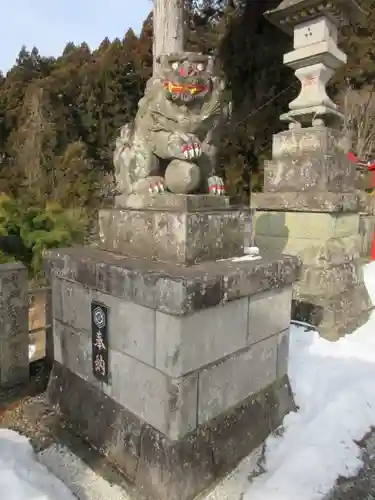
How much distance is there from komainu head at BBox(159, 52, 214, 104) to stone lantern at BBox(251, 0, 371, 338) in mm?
2213

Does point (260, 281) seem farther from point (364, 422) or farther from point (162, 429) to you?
point (364, 422)

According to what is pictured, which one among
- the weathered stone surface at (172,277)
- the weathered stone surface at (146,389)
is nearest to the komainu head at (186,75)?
the weathered stone surface at (172,277)

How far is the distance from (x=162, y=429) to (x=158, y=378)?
0.89ft

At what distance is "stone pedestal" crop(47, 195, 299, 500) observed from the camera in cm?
198

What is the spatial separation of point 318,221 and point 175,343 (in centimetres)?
280

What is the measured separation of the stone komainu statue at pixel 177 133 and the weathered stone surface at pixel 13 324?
1081mm

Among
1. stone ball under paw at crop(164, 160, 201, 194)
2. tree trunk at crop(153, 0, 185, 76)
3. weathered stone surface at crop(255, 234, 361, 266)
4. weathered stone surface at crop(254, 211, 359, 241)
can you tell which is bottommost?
weathered stone surface at crop(255, 234, 361, 266)

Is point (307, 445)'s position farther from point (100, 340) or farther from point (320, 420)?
point (100, 340)

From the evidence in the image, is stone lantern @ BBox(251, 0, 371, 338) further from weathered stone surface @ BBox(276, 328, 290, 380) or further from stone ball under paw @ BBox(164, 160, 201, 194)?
stone ball under paw @ BBox(164, 160, 201, 194)

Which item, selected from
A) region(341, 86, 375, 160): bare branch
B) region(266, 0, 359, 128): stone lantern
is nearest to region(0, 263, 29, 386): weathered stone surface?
region(266, 0, 359, 128): stone lantern

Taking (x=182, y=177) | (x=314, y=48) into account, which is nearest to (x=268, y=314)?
(x=182, y=177)

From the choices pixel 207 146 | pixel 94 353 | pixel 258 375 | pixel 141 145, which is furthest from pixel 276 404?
pixel 141 145

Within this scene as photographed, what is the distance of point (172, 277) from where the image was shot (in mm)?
1877

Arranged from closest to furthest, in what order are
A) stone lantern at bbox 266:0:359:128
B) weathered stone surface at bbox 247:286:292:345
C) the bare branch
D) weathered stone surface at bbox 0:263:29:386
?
weathered stone surface at bbox 247:286:292:345 < weathered stone surface at bbox 0:263:29:386 < stone lantern at bbox 266:0:359:128 < the bare branch
